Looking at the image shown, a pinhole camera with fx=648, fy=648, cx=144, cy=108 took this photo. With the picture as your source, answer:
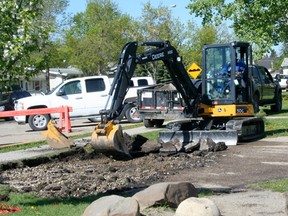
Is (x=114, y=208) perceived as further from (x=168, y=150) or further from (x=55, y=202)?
(x=168, y=150)

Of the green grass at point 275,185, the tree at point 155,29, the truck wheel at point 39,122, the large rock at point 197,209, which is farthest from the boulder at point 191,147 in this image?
the tree at point 155,29

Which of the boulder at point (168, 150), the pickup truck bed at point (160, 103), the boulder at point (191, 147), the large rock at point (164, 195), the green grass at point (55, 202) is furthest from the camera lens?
the pickup truck bed at point (160, 103)

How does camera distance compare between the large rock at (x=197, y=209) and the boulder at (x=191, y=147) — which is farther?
the boulder at (x=191, y=147)

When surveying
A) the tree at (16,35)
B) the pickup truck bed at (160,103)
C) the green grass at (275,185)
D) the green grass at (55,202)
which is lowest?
the green grass at (275,185)

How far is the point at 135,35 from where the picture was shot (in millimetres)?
60344

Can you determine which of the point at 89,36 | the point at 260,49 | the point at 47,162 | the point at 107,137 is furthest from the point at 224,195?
the point at 89,36

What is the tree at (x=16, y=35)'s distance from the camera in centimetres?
869

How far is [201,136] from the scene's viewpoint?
58.8ft

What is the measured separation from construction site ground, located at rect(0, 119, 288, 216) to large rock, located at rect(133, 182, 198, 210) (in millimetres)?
223

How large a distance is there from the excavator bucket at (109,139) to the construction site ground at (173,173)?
0.34m

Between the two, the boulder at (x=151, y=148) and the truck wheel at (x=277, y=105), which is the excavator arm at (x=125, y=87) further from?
the truck wheel at (x=277, y=105)

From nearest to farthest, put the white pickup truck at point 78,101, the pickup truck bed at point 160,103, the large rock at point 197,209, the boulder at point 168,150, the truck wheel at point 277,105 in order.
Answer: the large rock at point 197,209, the boulder at point 168,150, the pickup truck bed at point 160,103, the white pickup truck at point 78,101, the truck wheel at point 277,105

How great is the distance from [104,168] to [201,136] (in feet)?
14.5

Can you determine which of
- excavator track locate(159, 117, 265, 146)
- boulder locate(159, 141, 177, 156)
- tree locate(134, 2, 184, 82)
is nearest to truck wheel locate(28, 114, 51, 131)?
excavator track locate(159, 117, 265, 146)
